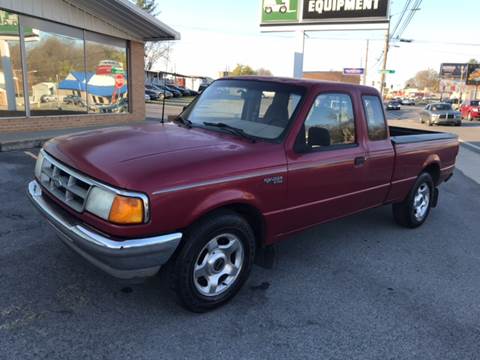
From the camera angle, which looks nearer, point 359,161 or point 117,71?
point 359,161

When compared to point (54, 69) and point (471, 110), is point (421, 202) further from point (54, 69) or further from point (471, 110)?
point (471, 110)

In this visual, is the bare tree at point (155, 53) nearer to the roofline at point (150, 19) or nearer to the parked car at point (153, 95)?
the parked car at point (153, 95)

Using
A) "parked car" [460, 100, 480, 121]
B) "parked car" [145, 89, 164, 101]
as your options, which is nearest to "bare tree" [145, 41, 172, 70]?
"parked car" [145, 89, 164, 101]

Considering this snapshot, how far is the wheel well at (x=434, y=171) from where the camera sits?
5.62 metres

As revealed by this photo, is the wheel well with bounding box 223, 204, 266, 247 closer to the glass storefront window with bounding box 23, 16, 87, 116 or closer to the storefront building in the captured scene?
the storefront building

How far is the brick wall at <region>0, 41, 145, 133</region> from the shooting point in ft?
34.5

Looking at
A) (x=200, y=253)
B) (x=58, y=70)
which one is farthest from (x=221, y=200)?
(x=58, y=70)

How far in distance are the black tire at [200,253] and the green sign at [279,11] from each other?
22492mm

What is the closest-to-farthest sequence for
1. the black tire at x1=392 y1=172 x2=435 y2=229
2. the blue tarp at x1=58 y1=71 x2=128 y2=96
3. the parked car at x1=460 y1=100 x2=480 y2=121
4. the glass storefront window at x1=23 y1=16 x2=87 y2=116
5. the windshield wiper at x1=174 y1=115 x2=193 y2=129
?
the windshield wiper at x1=174 y1=115 x2=193 y2=129, the black tire at x1=392 y1=172 x2=435 y2=229, the glass storefront window at x1=23 y1=16 x2=87 y2=116, the blue tarp at x1=58 y1=71 x2=128 y2=96, the parked car at x1=460 y1=100 x2=480 y2=121

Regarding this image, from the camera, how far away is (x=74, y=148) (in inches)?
127

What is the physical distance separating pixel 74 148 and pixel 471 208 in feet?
21.2

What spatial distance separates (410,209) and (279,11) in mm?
21257

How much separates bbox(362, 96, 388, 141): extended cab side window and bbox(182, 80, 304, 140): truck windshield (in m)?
1.09

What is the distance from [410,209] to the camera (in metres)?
5.35
